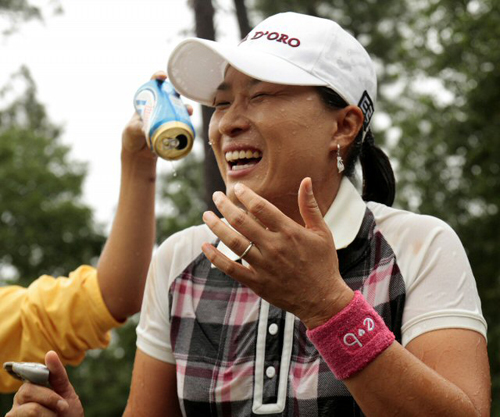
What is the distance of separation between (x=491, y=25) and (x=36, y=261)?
17161 millimetres

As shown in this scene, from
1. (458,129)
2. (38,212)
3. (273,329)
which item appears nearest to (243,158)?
(273,329)

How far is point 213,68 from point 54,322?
1.29 meters

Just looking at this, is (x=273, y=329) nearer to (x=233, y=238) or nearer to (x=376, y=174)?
(x=233, y=238)

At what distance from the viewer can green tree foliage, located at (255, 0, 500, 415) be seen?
53.8ft

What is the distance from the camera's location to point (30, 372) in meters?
2.21

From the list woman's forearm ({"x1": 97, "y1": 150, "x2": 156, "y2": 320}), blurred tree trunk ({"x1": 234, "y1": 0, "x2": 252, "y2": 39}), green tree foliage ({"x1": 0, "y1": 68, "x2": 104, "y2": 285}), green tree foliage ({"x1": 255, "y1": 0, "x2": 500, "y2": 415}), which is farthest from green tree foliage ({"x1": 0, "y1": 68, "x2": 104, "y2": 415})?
woman's forearm ({"x1": 97, "y1": 150, "x2": 156, "y2": 320})

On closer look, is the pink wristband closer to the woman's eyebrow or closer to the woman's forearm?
the woman's eyebrow

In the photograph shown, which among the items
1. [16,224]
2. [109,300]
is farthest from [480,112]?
[16,224]

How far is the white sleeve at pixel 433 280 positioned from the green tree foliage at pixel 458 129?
47.8ft

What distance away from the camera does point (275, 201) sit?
2.48m

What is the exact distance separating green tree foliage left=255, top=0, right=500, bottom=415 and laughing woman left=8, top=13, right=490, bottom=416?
1436cm

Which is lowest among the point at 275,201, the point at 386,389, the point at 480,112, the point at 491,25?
the point at 480,112

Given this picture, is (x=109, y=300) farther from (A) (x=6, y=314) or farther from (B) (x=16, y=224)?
(B) (x=16, y=224)

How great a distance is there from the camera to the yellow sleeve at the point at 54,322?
321 cm
